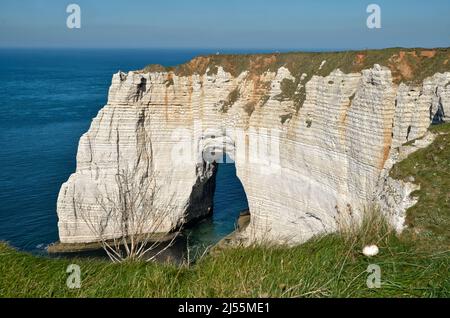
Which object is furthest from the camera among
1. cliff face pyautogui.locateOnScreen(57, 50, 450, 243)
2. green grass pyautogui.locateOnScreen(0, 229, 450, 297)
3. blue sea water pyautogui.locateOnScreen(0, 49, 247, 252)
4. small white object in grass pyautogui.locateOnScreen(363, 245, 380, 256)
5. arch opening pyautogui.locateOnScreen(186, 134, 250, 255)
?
blue sea water pyautogui.locateOnScreen(0, 49, 247, 252)

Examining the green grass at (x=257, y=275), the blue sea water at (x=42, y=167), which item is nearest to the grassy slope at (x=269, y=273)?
the green grass at (x=257, y=275)

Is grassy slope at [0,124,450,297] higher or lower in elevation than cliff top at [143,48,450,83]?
lower

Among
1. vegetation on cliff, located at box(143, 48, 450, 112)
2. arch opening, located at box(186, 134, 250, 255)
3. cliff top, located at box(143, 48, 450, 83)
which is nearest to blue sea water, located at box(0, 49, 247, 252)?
arch opening, located at box(186, 134, 250, 255)

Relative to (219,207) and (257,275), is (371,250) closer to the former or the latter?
(257,275)

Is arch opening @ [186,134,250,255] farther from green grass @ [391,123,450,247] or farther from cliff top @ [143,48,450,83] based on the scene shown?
green grass @ [391,123,450,247]

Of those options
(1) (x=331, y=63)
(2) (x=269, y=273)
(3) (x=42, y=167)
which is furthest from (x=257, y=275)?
(3) (x=42, y=167)

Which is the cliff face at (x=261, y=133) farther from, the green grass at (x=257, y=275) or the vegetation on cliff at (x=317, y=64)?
the green grass at (x=257, y=275)
